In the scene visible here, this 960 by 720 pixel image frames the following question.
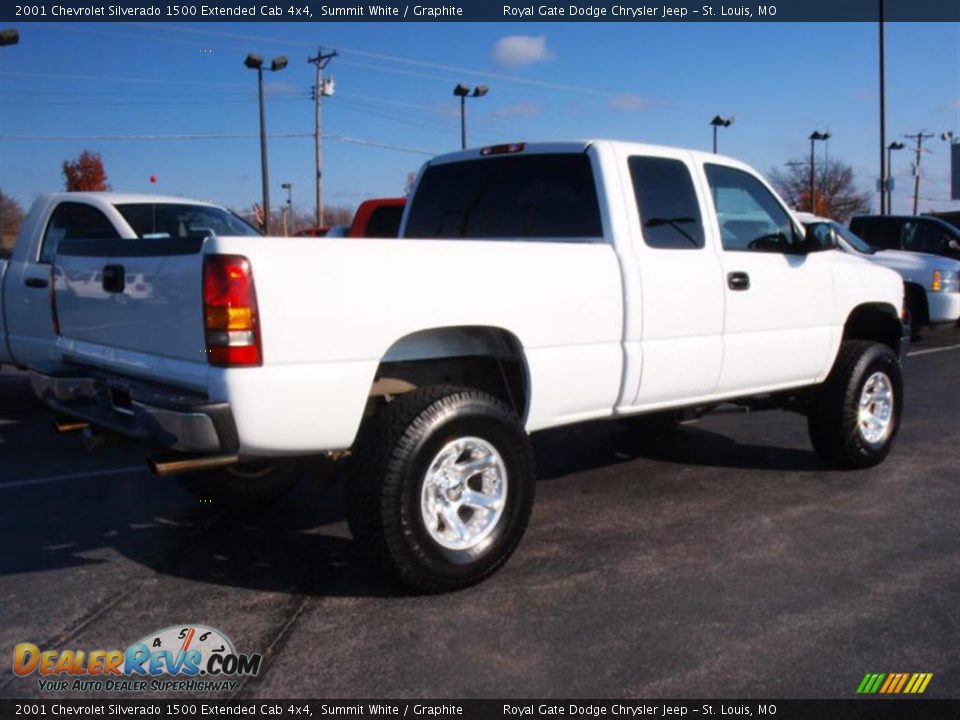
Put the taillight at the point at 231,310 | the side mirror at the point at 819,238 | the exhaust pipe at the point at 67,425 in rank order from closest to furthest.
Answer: the taillight at the point at 231,310
the exhaust pipe at the point at 67,425
the side mirror at the point at 819,238

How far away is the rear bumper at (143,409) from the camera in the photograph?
11.5 feet

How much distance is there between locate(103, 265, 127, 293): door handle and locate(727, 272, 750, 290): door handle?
320 centimetres

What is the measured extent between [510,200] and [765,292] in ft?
5.24

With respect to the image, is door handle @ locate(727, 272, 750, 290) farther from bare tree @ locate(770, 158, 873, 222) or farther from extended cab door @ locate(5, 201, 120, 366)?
bare tree @ locate(770, 158, 873, 222)

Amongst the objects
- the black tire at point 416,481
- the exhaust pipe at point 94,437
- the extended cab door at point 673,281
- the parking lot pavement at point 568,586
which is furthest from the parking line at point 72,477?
the extended cab door at point 673,281

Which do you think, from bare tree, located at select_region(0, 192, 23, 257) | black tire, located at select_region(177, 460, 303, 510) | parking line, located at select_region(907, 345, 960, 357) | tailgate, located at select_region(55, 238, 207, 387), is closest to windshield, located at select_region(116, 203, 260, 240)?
black tire, located at select_region(177, 460, 303, 510)

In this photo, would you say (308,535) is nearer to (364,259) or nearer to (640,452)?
(364,259)

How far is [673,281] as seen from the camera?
4.92 metres

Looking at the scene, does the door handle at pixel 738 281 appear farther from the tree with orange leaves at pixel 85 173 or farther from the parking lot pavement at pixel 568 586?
the tree with orange leaves at pixel 85 173

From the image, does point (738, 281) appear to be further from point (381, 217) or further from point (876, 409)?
point (381, 217)

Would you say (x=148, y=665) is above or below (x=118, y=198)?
below

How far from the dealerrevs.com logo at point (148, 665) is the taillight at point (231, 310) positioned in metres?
1.10

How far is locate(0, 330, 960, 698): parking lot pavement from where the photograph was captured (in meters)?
3.36
